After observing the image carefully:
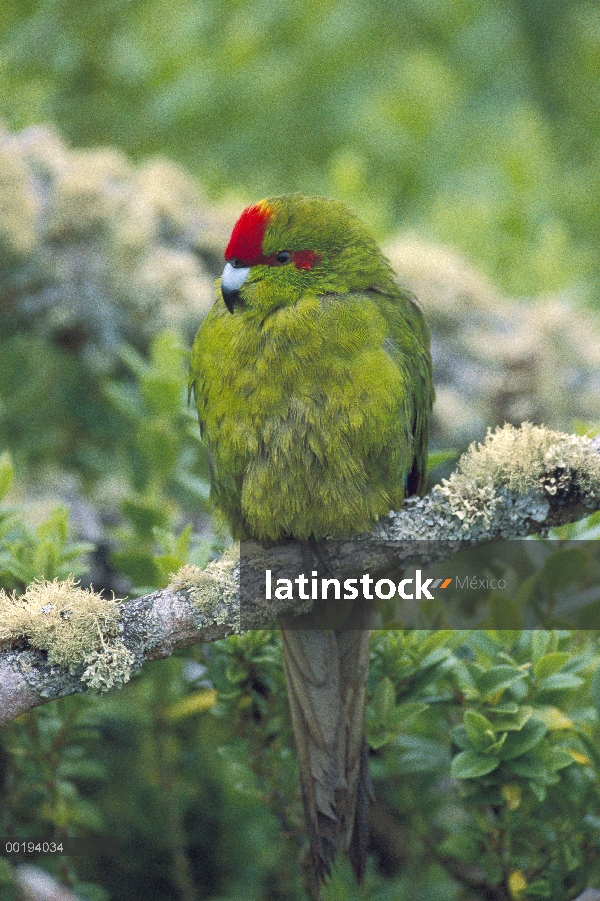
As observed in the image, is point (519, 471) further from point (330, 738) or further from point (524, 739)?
point (330, 738)

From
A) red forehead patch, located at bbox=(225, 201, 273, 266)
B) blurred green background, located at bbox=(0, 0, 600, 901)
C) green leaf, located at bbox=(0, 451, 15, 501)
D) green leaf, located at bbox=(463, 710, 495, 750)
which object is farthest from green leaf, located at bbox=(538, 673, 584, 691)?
green leaf, located at bbox=(0, 451, 15, 501)

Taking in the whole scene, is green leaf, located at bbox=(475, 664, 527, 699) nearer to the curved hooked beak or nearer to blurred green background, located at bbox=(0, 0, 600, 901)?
blurred green background, located at bbox=(0, 0, 600, 901)

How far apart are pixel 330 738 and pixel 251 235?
1.10m

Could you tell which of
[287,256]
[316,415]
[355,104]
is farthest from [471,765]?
[355,104]

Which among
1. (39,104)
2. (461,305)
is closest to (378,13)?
(39,104)

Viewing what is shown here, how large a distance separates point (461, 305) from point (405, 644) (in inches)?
69.0

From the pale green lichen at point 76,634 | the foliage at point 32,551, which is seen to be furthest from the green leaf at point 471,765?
the foliage at point 32,551

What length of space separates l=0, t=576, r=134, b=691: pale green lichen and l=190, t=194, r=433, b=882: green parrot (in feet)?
1.49

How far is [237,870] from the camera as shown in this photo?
2539mm

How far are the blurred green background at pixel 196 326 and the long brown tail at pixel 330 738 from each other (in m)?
0.06

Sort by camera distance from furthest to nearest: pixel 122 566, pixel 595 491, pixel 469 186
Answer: pixel 469 186 < pixel 122 566 < pixel 595 491

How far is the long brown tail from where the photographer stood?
1864 mm

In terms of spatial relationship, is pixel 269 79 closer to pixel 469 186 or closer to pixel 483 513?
pixel 469 186

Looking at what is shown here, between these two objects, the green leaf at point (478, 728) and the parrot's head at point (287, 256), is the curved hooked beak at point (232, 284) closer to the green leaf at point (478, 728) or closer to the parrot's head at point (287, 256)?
the parrot's head at point (287, 256)
